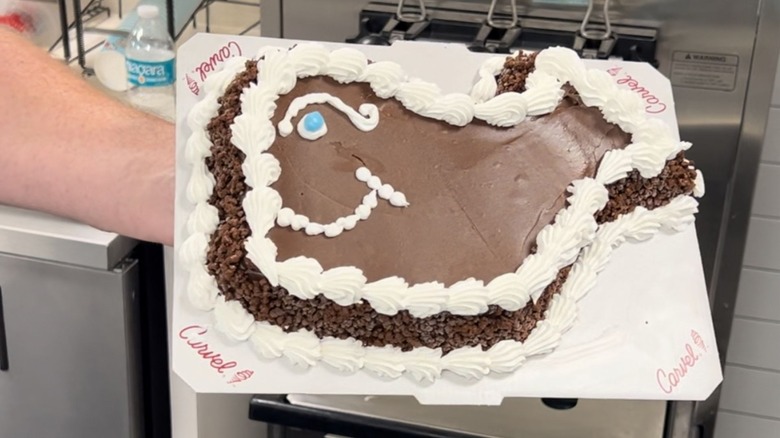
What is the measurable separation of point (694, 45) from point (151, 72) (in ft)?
2.70

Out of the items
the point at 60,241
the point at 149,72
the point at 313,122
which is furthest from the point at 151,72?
the point at 313,122

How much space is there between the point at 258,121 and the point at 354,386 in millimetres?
253

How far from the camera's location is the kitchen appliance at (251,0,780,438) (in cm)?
143

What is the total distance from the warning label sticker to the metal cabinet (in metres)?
0.84

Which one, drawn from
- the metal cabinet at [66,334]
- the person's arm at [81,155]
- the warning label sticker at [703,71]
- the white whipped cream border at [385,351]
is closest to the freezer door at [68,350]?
the metal cabinet at [66,334]

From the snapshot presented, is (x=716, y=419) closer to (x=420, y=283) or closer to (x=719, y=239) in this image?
(x=719, y=239)

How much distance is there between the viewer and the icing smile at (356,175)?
2.86 feet

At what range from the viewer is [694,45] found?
1.47 m

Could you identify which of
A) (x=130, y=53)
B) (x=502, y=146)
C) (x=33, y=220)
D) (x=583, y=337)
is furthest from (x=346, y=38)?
(x=583, y=337)

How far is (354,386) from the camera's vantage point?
2.83ft

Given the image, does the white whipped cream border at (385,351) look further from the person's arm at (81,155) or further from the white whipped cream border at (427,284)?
the person's arm at (81,155)

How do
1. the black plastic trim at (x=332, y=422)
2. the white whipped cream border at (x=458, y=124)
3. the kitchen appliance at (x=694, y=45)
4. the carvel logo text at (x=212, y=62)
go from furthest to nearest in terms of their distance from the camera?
the kitchen appliance at (x=694, y=45), the black plastic trim at (x=332, y=422), the carvel logo text at (x=212, y=62), the white whipped cream border at (x=458, y=124)

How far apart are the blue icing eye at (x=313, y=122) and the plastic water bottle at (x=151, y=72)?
62 centimetres

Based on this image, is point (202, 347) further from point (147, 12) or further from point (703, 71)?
point (703, 71)
